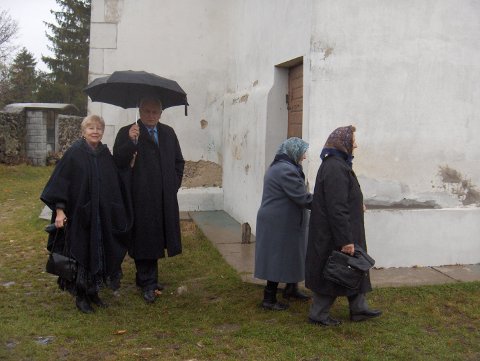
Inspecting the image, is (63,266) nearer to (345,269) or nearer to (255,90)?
(345,269)

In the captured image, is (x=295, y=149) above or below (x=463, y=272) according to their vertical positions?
above

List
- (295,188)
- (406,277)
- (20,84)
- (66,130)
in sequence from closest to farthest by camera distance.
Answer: (295,188) < (406,277) < (66,130) < (20,84)

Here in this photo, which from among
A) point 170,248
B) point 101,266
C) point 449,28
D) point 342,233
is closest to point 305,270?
point 342,233

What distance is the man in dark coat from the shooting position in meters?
5.21

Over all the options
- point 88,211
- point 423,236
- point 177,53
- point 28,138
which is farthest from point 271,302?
point 28,138

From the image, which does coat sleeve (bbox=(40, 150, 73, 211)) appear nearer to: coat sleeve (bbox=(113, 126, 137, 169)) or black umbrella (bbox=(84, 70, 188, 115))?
coat sleeve (bbox=(113, 126, 137, 169))

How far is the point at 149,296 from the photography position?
17.1 ft

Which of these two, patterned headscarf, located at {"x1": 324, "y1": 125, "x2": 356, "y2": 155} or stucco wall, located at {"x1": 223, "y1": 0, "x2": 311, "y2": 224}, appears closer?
patterned headscarf, located at {"x1": 324, "y1": 125, "x2": 356, "y2": 155}

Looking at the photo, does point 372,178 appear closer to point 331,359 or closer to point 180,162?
point 180,162

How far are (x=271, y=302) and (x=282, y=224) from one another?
72cm

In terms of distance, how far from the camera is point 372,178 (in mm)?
6078

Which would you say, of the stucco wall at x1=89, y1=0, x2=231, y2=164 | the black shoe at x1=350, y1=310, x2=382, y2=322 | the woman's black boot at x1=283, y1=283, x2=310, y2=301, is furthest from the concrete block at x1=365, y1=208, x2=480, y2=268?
the stucco wall at x1=89, y1=0, x2=231, y2=164

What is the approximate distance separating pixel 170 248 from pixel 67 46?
3433 cm

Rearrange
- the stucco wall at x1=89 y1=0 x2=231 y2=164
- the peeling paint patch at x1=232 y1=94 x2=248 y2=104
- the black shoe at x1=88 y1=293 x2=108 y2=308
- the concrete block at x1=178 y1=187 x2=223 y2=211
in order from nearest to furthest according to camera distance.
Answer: the black shoe at x1=88 y1=293 x2=108 y2=308
the peeling paint patch at x1=232 y1=94 x2=248 y2=104
the stucco wall at x1=89 y1=0 x2=231 y2=164
the concrete block at x1=178 y1=187 x2=223 y2=211
